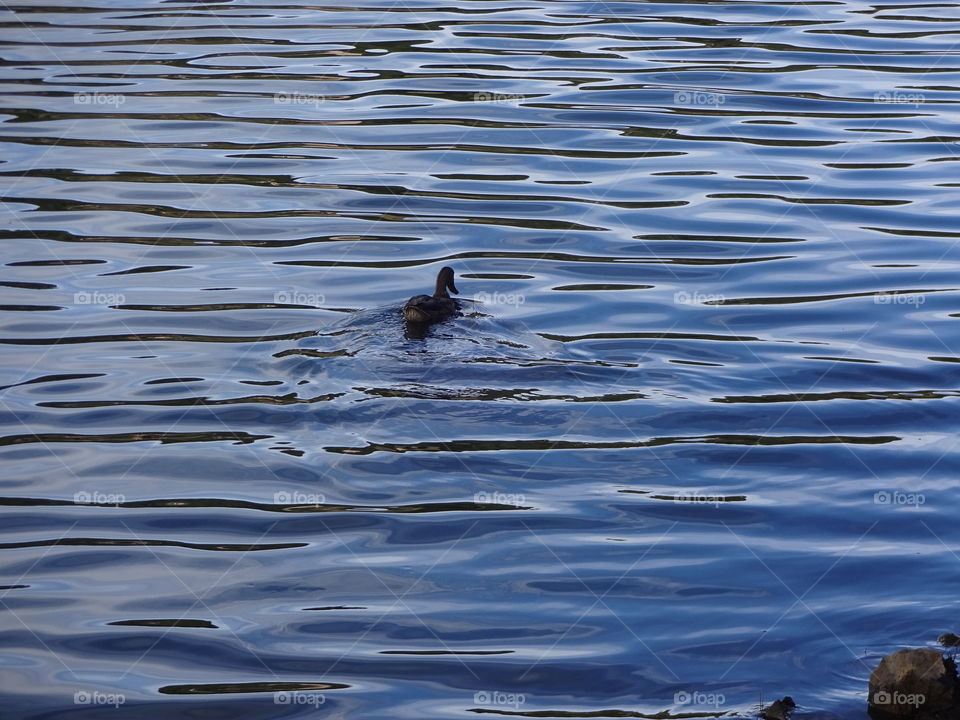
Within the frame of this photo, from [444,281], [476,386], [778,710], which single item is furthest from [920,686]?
[444,281]

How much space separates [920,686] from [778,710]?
707 millimetres

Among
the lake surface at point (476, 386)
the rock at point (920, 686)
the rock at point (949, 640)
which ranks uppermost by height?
the lake surface at point (476, 386)

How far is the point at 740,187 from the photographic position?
15.9 m

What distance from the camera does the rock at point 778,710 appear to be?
642cm

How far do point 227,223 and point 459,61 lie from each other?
755 cm

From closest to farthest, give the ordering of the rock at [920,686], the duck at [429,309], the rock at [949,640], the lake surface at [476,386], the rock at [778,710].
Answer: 1. the rock at [920,686]
2. the rock at [778,710]
3. the rock at [949,640]
4. the lake surface at [476,386]
5. the duck at [429,309]

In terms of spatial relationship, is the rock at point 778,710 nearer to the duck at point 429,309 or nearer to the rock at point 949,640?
the rock at point 949,640

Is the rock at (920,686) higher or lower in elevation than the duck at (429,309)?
lower

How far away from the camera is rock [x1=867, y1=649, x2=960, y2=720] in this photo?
6023 mm

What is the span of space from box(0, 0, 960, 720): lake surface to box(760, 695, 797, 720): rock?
0.16 metres

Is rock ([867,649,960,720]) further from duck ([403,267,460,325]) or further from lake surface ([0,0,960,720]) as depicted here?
duck ([403,267,460,325])

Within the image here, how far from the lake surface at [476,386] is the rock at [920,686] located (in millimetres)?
367

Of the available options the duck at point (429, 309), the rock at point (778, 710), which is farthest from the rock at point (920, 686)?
the duck at point (429, 309)

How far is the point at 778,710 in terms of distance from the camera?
254 inches
